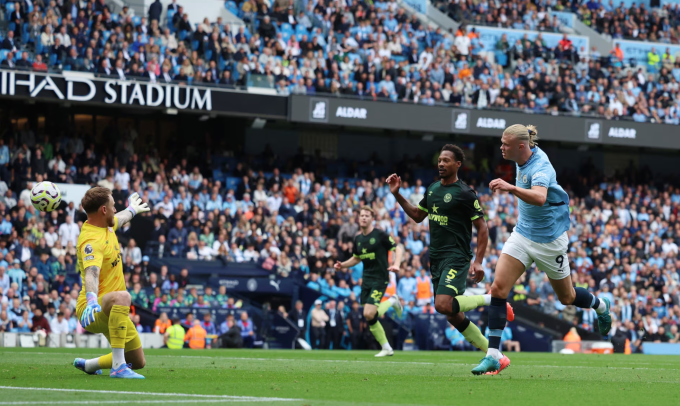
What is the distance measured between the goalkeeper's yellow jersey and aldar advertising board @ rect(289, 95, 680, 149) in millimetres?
19522

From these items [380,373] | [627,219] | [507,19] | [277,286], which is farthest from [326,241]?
[380,373]

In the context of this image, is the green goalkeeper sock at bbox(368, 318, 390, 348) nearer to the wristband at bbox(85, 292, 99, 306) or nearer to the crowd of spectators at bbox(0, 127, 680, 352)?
the crowd of spectators at bbox(0, 127, 680, 352)

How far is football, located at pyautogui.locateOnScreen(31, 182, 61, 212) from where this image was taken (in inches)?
341

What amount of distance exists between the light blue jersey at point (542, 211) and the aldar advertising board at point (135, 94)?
1799 centimetres

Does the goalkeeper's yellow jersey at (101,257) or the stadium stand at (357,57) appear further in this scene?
the stadium stand at (357,57)

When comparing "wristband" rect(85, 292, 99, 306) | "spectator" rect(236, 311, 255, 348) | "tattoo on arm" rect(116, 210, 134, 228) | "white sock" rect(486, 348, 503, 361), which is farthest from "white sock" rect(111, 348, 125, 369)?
"spectator" rect(236, 311, 255, 348)

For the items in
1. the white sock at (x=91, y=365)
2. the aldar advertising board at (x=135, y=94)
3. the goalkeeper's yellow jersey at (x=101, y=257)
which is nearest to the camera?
the goalkeeper's yellow jersey at (x=101, y=257)

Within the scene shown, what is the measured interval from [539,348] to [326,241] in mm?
6292

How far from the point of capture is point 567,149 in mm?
36375

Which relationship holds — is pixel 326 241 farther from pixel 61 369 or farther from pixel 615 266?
pixel 61 369

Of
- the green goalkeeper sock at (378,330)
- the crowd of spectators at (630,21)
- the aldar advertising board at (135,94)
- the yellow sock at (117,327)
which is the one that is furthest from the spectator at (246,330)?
the crowd of spectators at (630,21)

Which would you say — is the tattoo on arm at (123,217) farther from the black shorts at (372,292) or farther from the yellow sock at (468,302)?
the black shorts at (372,292)

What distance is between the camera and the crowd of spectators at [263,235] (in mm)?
22250

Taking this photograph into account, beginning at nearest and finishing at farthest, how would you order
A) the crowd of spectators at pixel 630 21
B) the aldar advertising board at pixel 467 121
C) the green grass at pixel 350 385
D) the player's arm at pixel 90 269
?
the green grass at pixel 350 385 < the player's arm at pixel 90 269 < the aldar advertising board at pixel 467 121 < the crowd of spectators at pixel 630 21
